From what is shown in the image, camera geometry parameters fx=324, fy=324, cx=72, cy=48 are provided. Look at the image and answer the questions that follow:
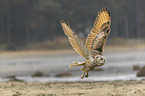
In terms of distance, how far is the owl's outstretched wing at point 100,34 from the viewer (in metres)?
10.6

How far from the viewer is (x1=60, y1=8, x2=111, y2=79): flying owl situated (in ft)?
33.9

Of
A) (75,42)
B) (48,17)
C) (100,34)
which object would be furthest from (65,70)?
(48,17)

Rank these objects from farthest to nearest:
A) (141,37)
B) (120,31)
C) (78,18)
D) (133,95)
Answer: (120,31) < (141,37) < (78,18) < (133,95)

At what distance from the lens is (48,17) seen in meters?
73.8

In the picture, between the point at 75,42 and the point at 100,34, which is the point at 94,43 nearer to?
the point at 100,34

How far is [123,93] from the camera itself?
13.4 meters

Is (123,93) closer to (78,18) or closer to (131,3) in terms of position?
(78,18)

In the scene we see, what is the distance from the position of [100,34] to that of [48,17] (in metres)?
63.7

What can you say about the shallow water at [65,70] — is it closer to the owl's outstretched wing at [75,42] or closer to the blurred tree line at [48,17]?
the owl's outstretched wing at [75,42]

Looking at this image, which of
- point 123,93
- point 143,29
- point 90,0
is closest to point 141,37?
point 143,29

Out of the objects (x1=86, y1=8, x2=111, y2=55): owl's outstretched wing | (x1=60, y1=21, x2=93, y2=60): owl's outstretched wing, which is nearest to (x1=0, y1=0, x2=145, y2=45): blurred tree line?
(x1=86, y1=8, x2=111, y2=55): owl's outstretched wing

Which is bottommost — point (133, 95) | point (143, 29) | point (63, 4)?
point (133, 95)

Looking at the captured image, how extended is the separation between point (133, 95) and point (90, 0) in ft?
226

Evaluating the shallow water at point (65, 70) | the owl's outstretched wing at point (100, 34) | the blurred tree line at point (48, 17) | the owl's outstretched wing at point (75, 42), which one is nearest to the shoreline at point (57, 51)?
the blurred tree line at point (48, 17)
